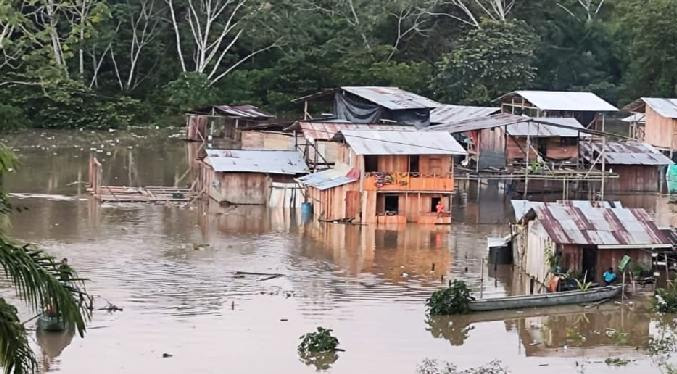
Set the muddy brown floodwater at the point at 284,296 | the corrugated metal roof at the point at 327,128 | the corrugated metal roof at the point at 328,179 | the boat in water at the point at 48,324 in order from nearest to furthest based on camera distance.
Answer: the muddy brown floodwater at the point at 284,296
the boat in water at the point at 48,324
the corrugated metal roof at the point at 328,179
the corrugated metal roof at the point at 327,128

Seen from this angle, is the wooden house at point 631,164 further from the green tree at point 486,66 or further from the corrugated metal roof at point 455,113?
the green tree at point 486,66

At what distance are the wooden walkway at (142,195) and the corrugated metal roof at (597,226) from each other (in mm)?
13774

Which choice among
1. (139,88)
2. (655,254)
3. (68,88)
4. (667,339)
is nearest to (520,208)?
(655,254)

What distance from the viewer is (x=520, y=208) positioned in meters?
26.5

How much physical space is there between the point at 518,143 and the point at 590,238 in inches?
594

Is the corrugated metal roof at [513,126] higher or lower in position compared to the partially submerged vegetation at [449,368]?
higher

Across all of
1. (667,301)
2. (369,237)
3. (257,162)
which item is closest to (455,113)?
(257,162)

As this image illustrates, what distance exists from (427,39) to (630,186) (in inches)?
937

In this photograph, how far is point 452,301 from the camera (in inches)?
845

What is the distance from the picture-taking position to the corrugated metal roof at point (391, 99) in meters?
40.5

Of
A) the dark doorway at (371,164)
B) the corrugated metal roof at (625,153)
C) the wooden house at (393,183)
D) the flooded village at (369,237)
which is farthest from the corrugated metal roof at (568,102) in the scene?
the dark doorway at (371,164)

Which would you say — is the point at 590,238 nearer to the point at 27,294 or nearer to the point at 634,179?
the point at 27,294

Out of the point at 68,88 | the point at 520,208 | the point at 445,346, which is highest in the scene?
the point at 68,88

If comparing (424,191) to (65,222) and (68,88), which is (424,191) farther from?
(68,88)
